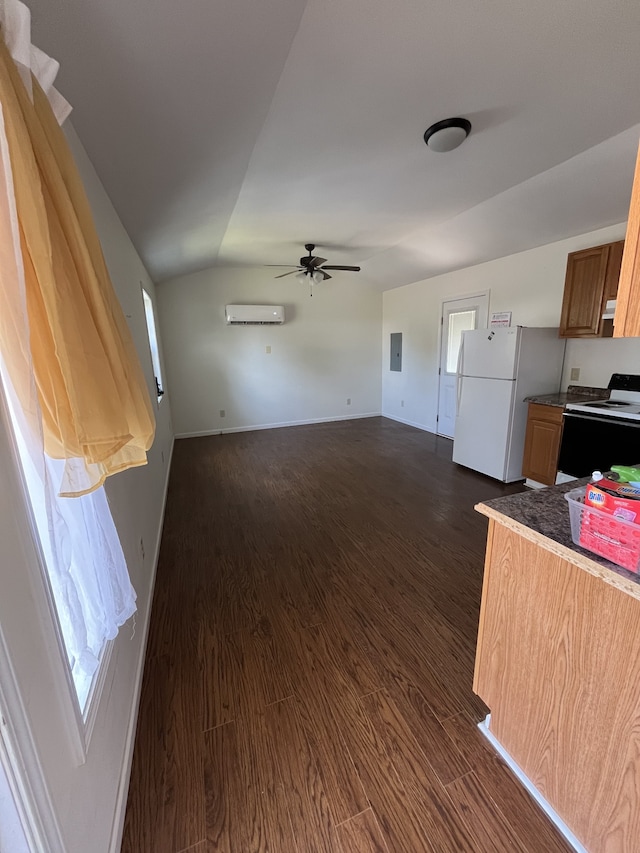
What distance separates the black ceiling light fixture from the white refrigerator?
1.84 m

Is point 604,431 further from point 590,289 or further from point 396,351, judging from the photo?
point 396,351

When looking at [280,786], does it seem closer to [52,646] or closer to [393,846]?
[393,846]

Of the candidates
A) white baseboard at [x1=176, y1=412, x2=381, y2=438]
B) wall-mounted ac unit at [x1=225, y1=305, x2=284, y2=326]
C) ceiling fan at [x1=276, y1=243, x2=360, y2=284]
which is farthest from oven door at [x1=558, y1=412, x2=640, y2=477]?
wall-mounted ac unit at [x1=225, y1=305, x2=284, y2=326]

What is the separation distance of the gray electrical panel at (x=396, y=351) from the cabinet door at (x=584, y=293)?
9.78ft

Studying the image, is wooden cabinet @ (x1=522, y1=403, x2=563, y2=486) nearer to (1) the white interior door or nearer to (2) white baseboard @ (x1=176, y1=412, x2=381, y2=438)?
(1) the white interior door

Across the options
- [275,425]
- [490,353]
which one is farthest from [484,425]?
[275,425]

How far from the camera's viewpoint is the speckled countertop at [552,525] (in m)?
0.80

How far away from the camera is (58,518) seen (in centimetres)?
81

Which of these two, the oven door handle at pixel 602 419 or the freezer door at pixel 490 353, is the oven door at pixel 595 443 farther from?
the freezer door at pixel 490 353

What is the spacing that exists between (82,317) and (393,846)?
5.49 ft

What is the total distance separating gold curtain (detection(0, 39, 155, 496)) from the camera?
63 centimetres

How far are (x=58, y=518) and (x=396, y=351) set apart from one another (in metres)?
5.94

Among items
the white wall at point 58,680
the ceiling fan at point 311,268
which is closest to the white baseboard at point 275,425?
the ceiling fan at point 311,268

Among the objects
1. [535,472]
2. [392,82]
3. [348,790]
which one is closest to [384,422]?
[535,472]
